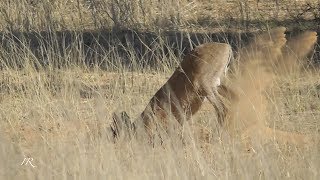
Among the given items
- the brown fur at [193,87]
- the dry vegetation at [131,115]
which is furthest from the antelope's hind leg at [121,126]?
the brown fur at [193,87]

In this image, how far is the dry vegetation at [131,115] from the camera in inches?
209

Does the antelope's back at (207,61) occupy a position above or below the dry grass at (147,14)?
above

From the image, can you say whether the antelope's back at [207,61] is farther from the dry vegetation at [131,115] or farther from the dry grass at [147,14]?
the dry grass at [147,14]

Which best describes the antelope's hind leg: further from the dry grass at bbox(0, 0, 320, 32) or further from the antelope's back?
the dry grass at bbox(0, 0, 320, 32)

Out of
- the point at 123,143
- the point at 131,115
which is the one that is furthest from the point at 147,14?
the point at 123,143

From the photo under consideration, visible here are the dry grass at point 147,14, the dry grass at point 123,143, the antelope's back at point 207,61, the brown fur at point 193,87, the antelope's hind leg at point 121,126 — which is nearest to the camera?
the dry grass at point 123,143

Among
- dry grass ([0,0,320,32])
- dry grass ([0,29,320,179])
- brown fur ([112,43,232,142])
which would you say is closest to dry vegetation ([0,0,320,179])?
dry grass ([0,29,320,179])

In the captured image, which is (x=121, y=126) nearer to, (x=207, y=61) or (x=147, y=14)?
(x=207, y=61)

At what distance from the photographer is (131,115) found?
25.6 ft

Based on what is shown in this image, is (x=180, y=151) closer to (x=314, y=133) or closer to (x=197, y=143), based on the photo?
(x=197, y=143)

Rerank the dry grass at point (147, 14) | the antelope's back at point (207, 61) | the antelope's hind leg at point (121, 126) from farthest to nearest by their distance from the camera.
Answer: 1. the dry grass at point (147, 14)
2. the antelope's back at point (207, 61)
3. the antelope's hind leg at point (121, 126)

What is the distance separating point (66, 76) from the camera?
353 inches

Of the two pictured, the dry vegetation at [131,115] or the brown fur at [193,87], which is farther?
the brown fur at [193,87]

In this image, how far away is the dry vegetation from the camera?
209 inches
